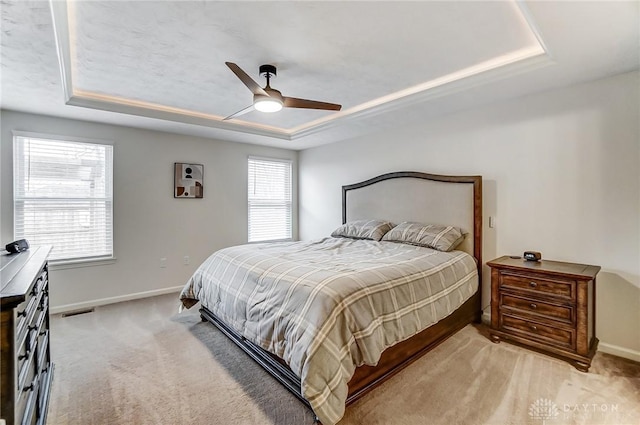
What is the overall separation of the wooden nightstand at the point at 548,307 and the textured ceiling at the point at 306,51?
1693 millimetres

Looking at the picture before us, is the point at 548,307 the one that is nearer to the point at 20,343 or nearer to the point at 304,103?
the point at 304,103

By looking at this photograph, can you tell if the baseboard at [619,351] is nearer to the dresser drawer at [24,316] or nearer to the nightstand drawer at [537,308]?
the nightstand drawer at [537,308]

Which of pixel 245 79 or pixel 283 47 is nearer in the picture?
pixel 245 79

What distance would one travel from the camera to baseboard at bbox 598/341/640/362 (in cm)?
251

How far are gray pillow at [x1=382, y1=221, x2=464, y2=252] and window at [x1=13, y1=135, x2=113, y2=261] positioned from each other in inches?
149

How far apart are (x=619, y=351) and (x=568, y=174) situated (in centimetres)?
159

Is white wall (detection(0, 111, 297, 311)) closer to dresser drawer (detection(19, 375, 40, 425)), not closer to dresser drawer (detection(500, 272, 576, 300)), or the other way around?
dresser drawer (detection(19, 375, 40, 425))

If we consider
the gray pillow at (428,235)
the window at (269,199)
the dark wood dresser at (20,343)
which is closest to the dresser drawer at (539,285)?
the gray pillow at (428,235)

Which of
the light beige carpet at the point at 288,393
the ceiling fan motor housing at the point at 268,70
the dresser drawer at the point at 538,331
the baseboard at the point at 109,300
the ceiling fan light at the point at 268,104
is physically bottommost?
the light beige carpet at the point at 288,393

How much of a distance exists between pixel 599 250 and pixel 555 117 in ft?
→ 4.27

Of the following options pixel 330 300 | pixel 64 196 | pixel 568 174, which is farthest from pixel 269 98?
pixel 64 196

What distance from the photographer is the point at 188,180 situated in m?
4.66

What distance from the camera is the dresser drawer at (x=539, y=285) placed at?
7.98 feet

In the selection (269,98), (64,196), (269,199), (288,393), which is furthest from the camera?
(269,199)
